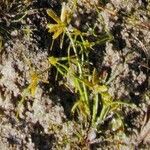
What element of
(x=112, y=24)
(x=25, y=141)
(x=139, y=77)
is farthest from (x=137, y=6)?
(x=25, y=141)

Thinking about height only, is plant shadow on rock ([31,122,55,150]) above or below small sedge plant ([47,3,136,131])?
below

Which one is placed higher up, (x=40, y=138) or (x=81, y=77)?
(x=81, y=77)

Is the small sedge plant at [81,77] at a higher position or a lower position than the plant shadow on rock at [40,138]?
higher
